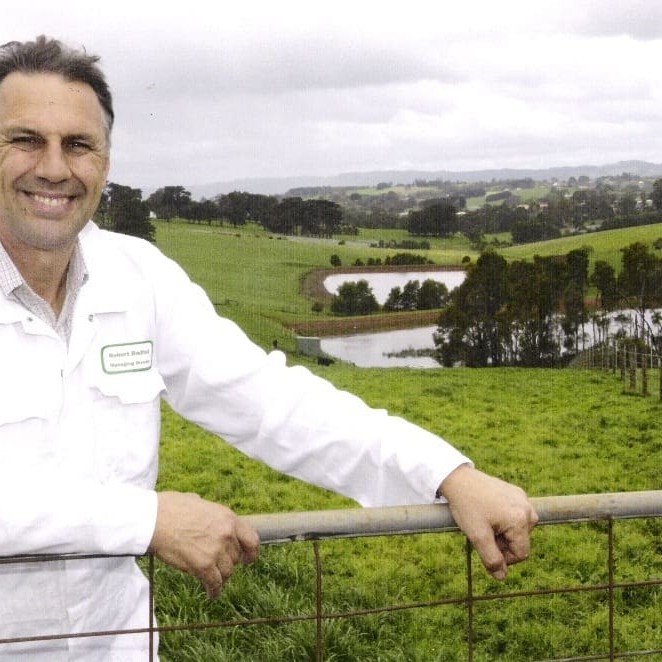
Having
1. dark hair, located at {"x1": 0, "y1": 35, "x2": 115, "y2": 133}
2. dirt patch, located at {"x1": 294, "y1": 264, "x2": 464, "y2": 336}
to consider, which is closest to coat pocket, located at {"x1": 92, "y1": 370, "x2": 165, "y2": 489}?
dark hair, located at {"x1": 0, "y1": 35, "x2": 115, "y2": 133}

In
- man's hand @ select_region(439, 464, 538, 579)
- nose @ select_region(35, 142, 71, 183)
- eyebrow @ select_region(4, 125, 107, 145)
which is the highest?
eyebrow @ select_region(4, 125, 107, 145)

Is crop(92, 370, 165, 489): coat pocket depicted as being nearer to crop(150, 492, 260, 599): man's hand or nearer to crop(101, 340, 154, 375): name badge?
crop(101, 340, 154, 375): name badge

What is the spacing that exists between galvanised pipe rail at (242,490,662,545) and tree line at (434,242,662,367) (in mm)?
38715

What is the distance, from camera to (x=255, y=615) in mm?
5277

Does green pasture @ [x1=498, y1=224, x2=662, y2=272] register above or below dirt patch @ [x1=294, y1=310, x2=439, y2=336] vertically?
above

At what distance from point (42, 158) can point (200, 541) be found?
818 mm

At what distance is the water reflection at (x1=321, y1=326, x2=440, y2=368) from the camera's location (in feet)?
146

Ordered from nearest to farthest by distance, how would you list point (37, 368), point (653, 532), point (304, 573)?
point (37, 368) < point (304, 573) < point (653, 532)

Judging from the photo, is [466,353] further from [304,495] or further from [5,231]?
[5,231]

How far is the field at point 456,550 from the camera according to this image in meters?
5.42

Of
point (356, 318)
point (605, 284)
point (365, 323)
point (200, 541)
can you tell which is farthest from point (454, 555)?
point (356, 318)

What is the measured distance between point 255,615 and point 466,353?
128 ft

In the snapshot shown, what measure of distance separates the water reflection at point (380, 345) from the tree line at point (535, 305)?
159 cm

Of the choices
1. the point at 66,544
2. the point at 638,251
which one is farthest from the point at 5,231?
the point at 638,251
